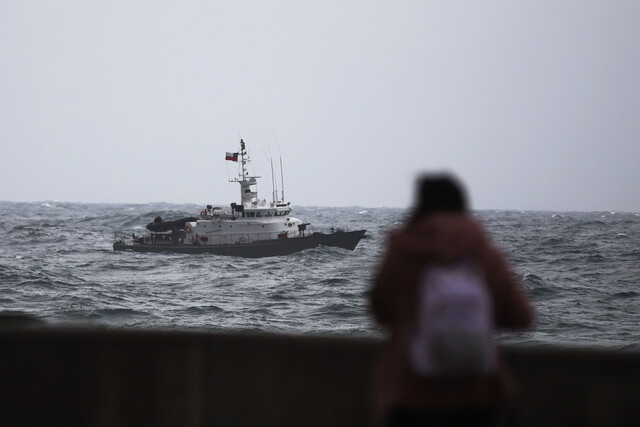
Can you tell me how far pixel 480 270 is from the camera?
10.9 ft

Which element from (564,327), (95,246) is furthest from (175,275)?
(95,246)

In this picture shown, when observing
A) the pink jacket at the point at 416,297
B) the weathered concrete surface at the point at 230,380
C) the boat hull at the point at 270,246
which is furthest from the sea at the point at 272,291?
the pink jacket at the point at 416,297

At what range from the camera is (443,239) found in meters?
3.29

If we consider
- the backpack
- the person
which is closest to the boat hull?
the person

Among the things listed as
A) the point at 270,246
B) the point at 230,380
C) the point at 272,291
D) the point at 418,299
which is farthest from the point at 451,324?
the point at 270,246

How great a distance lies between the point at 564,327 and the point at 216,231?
38.3 m

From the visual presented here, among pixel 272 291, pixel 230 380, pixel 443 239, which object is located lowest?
pixel 272 291

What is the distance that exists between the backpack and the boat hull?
198 feet

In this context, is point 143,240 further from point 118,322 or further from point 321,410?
point 321,410

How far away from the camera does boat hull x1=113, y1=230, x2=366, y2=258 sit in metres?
64.0

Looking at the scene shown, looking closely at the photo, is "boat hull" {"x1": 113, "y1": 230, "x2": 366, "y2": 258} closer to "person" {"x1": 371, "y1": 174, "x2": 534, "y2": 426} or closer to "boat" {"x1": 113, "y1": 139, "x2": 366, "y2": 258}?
"boat" {"x1": 113, "y1": 139, "x2": 366, "y2": 258}

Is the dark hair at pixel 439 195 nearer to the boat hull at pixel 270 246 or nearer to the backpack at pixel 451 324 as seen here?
the backpack at pixel 451 324

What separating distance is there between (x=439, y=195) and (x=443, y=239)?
8.0 inches

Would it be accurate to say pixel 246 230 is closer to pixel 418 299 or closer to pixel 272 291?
pixel 272 291
